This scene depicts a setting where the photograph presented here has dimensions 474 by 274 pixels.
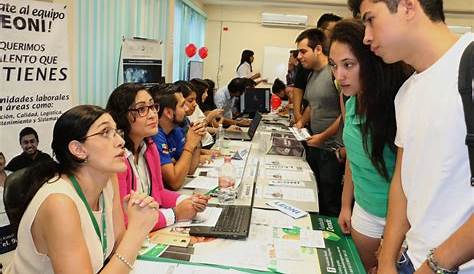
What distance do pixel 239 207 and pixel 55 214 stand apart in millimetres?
859

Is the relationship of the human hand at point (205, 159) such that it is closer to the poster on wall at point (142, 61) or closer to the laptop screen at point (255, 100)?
the poster on wall at point (142, 61)

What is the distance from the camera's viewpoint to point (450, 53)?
0.91 m

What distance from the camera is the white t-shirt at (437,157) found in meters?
0.86

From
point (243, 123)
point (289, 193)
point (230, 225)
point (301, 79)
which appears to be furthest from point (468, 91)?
point (243, 123)

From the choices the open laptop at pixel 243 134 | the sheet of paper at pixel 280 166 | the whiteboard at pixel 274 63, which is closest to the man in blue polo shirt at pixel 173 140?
the sheet of paper at pixel 280 166

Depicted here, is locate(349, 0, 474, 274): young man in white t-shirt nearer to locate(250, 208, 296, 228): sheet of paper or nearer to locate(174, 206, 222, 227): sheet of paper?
locate(250, 208, 296, 228): sheet of paper

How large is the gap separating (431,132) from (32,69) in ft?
6.21

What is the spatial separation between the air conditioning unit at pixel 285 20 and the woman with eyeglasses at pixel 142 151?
6.42m

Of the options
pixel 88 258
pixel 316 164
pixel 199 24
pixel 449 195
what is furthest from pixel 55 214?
pixel 199 24

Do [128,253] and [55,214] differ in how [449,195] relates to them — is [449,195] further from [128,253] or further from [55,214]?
[55,214]

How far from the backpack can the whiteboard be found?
717 cm

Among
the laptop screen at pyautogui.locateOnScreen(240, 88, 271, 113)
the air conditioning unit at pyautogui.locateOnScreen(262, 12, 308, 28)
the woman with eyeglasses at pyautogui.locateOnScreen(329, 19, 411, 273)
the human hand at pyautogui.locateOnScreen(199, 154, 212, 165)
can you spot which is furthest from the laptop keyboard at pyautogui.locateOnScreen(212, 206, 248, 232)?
the air conditioning unit at pyautogui.locateOnScreen(262, 12, 308, 28)

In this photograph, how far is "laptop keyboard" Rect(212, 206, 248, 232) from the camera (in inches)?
58.1

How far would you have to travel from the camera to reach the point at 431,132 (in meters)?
0.92
